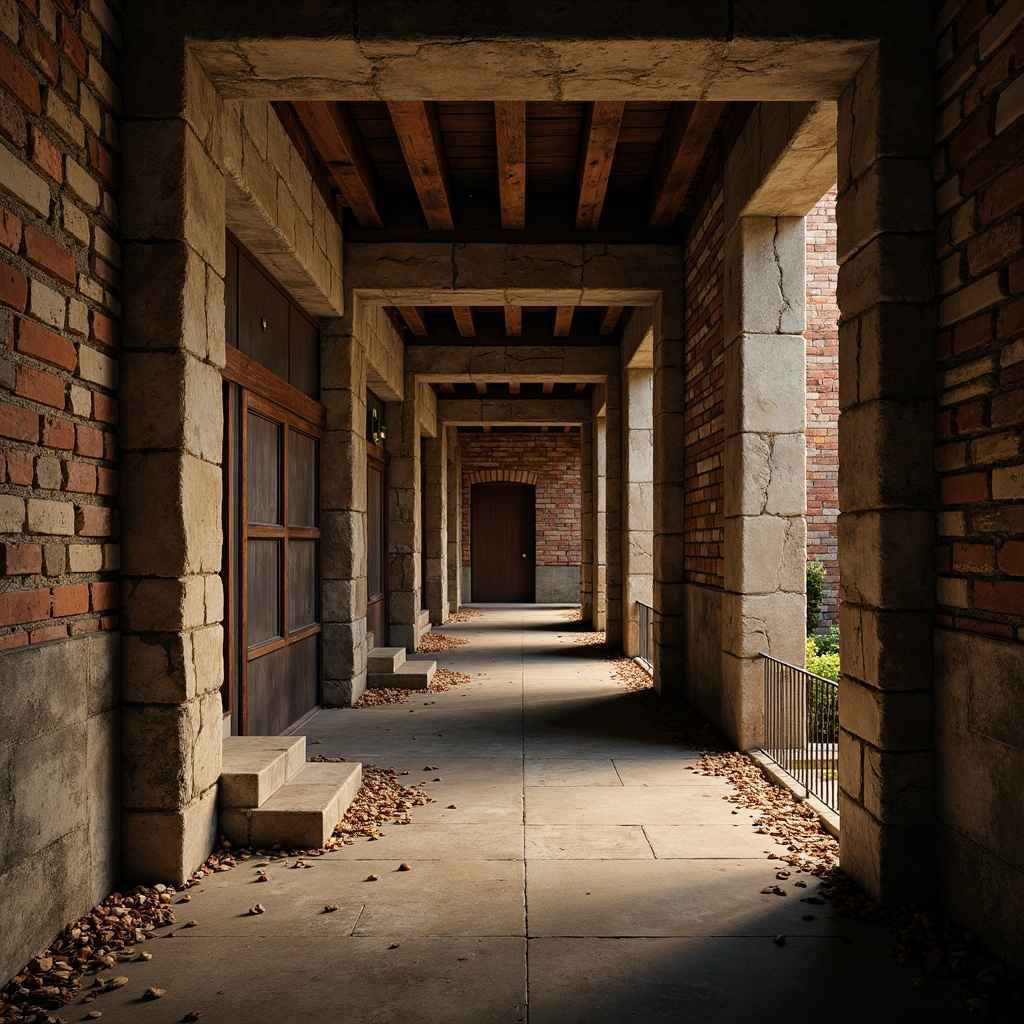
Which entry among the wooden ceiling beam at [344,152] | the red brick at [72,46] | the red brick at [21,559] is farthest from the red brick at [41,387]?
the wooden ceiling beam at [344,152]

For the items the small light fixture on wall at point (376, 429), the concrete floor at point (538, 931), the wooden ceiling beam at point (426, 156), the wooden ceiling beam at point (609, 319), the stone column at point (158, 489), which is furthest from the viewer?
the wooden ceiling beam at point (609, 319)

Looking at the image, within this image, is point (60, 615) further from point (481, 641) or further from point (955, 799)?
point (481, 641)

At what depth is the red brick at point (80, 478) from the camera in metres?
2.57

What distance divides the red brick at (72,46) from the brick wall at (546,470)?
1361cm

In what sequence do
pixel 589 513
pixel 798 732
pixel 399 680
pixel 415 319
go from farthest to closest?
pixel 589 513 → pixel 415 319 → pixel 399 680 → pixel 798 732

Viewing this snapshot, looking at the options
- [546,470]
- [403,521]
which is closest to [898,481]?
[403,521]

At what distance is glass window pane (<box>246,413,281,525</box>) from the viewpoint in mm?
4605

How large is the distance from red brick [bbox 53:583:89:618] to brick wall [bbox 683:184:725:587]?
3.65 m

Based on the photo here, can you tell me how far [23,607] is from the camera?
7.54 feet

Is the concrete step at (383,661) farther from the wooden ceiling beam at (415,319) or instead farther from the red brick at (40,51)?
the red brick at (40,51)

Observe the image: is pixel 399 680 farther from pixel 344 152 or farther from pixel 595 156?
pixel 595 156

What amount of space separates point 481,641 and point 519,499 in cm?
648

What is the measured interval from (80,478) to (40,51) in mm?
1176

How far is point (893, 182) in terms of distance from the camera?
9.24 ft
